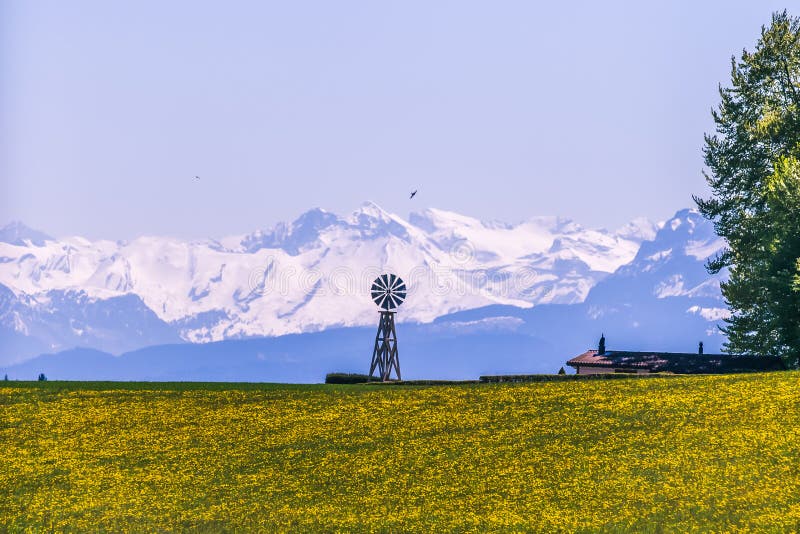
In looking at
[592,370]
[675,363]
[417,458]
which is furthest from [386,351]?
[417,458]

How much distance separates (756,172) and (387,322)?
46101 mm

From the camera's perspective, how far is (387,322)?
5010 inches

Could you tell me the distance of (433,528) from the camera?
1736 inches

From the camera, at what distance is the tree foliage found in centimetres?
8688

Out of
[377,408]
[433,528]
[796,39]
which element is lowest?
[433,528]

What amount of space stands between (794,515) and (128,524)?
2482 centimetres

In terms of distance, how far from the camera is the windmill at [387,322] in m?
124

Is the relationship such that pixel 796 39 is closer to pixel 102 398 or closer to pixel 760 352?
pixel 760 352

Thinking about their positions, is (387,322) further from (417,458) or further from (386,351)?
(417,458)

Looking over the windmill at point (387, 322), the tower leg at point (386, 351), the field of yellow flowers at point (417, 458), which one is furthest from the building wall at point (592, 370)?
the field of yellow flowers at point (417, 458)

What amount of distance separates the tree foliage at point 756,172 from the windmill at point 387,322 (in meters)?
37.9

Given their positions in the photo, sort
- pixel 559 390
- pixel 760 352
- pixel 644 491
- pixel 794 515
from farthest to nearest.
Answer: pixel 760 352
pixel 559 390
pixel 644 491
pixel 794 515

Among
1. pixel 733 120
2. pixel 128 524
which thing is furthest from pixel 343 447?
pixel 733 120

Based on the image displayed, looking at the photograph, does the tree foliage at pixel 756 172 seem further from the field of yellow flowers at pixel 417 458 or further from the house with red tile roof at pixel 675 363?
the field of yellow flowers at pixel 417 458
